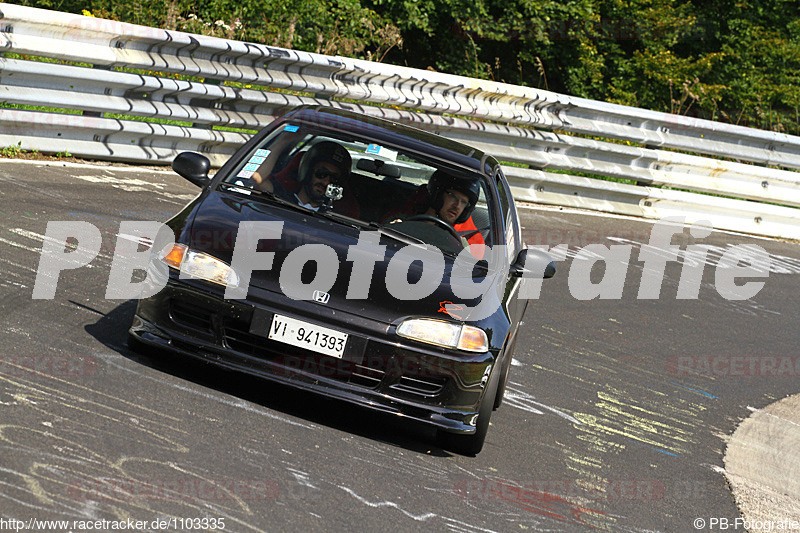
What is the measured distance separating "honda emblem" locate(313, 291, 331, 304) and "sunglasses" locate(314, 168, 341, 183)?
4.23 feet

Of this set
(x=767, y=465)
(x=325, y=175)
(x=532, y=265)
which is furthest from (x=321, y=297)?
(x=767, y=465)

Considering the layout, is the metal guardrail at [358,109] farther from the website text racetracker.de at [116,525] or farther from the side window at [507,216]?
the website text racetracker.de at [116,525]

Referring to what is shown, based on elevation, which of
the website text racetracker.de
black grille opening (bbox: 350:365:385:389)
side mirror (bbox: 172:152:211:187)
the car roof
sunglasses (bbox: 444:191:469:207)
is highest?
the car roof

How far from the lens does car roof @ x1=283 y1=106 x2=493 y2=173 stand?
655cm

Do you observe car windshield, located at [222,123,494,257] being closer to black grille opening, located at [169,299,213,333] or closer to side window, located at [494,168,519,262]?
side window, located at [494,168,519,262]

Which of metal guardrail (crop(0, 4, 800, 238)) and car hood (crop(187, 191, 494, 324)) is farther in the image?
metal guardrail (crop(0, 4, 800, 238))

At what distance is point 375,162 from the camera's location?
21.9ft

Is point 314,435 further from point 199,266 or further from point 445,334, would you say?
point 199,266

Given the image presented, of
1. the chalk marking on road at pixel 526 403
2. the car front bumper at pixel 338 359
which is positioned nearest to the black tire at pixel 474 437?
the car front bumper at pixel 338 359

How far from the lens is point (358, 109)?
1261 cm

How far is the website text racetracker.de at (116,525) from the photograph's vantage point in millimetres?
3564

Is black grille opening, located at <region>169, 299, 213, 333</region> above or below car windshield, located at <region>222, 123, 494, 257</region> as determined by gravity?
below

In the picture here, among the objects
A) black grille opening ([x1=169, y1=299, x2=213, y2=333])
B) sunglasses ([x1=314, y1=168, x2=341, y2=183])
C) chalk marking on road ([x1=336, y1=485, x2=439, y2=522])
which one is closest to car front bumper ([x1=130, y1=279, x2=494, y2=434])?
black grille opening ([x1=169, y1=299, x2=213, y2=333])

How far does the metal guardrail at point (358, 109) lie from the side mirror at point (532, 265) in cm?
532
